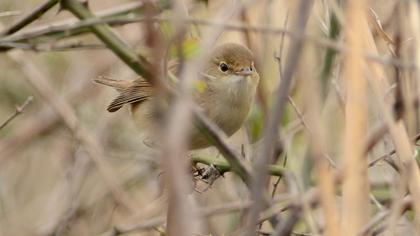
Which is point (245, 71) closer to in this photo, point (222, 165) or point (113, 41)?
point (222, 165)

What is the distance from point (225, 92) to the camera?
420 centimetres

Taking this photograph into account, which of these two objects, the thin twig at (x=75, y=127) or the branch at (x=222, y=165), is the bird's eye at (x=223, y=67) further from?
the branch at (x=222, y=165)

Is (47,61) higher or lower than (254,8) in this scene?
higher

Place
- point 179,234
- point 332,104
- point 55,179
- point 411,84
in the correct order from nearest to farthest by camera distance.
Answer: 1. point 179,234
2. point 411,84
3. point 332,104
4. point 55,179

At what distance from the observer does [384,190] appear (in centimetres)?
377

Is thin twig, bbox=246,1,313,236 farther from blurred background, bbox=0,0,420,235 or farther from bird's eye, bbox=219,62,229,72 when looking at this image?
bird's eye, bbox=219,62,229,72

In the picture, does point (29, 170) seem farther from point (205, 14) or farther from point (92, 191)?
point (205, 14)

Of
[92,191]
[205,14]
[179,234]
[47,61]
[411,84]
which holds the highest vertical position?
[47,61]

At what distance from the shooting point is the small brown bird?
13.3 feet

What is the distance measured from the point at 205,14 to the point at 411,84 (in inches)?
64.5

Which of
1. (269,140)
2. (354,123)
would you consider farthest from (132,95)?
(269,140)

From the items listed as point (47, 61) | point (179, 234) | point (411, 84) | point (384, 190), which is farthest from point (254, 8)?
point (179, 234)

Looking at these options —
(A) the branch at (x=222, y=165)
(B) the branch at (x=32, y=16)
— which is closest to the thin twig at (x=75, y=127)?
(B) the branch at (x=32, y=16)

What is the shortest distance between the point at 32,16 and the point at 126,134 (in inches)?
69.8
